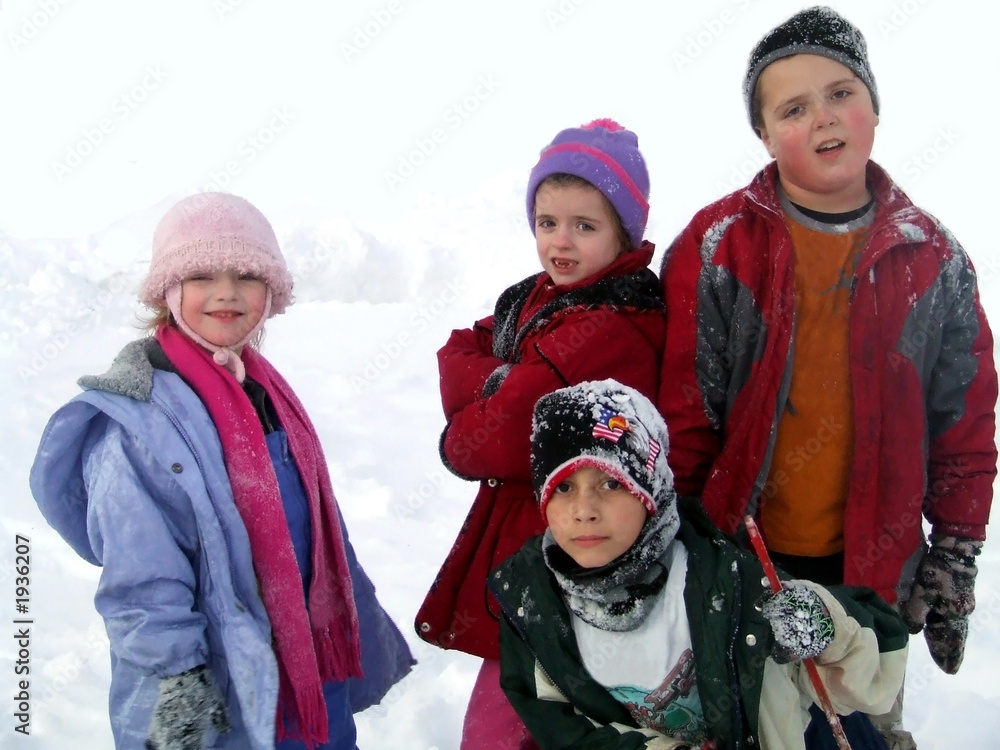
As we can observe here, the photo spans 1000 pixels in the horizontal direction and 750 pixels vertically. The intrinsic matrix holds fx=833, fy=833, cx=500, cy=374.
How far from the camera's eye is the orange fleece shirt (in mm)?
1985

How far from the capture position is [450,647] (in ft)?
6.97

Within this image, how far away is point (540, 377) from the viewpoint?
6.32 feet

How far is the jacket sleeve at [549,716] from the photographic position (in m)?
1.62

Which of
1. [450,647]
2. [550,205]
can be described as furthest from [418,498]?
[550,205]

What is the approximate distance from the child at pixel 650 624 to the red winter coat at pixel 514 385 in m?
0.21

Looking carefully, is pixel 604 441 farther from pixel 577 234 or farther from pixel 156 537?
pixel 156 537

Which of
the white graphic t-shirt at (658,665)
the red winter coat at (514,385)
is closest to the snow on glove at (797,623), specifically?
the white graphic t-shirt at (658,665)

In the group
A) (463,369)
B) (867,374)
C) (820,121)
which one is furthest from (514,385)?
(820,121)

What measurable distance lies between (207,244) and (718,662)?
4.72 feet

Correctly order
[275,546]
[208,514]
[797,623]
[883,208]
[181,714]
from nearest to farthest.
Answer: [797,623] < [181,714] < [208,514] < [275,546] < [883,208]

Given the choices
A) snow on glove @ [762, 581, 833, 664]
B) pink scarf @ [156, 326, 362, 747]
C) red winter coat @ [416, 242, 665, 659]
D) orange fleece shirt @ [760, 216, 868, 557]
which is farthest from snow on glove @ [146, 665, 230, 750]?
orange fleece shirt @ [760, 216, 868, 557]

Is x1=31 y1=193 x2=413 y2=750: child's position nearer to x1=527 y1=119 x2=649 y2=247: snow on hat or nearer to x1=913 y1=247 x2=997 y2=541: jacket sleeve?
x1=527 y1=119 x2=649 y2=247: snow on hat

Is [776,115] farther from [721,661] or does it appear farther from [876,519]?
[721,661]

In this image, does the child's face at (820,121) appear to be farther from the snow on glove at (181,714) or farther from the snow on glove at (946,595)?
the snow on glove at (181,714)
